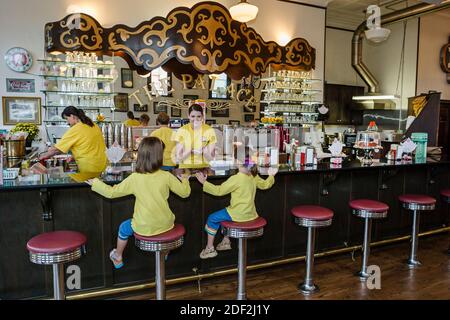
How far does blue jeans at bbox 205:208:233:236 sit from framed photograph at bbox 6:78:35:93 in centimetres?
376

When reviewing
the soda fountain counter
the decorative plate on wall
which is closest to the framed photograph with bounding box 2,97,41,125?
the decorative plate on wall

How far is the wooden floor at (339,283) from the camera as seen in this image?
10.2 ft

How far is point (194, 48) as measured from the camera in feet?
10.6

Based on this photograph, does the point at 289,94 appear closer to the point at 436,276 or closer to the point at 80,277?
the point at 436,276

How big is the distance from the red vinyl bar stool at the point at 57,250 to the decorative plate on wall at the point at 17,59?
12.0ft

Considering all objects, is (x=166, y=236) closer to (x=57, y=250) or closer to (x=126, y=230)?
(x=126, y=230)

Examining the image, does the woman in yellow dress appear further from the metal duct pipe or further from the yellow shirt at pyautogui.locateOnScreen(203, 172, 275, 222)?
the metal duct pipe

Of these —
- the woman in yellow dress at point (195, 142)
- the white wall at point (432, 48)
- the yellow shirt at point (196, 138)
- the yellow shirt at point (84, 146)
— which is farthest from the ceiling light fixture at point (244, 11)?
the white wall at point (432, 48)

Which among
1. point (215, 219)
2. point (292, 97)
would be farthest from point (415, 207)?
point (292, 97)

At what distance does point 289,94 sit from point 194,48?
3.99m

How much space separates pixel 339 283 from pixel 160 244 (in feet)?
6.14

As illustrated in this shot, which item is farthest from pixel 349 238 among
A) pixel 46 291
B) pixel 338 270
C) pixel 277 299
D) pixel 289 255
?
pixel 46 291

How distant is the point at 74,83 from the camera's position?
5352 mm

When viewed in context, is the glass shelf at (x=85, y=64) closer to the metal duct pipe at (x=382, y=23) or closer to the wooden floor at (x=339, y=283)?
the wooden floor at (x=339, y=283)
